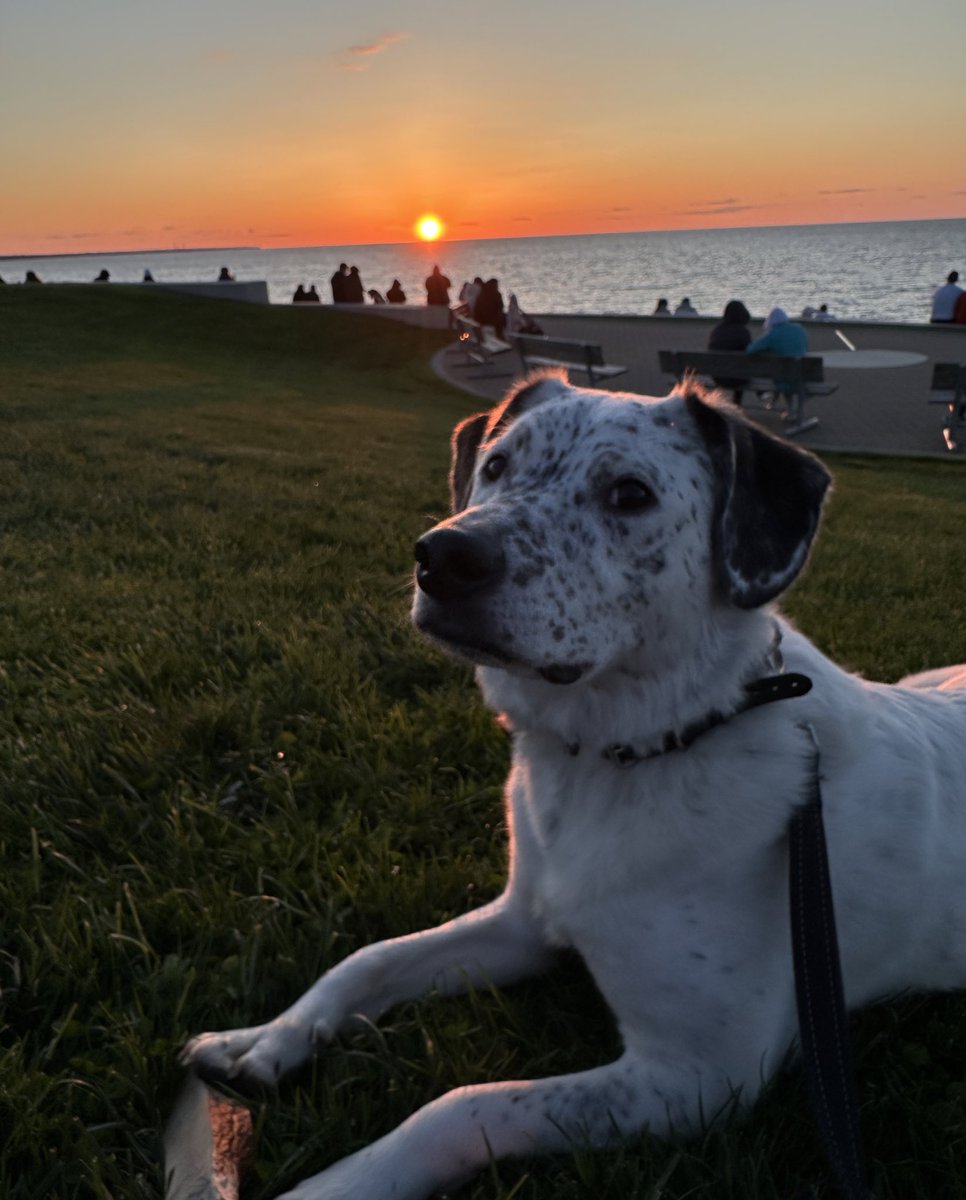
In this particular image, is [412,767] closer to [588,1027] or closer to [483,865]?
[483,865]

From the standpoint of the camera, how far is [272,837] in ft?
10.8

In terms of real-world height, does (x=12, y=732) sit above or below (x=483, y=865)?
above

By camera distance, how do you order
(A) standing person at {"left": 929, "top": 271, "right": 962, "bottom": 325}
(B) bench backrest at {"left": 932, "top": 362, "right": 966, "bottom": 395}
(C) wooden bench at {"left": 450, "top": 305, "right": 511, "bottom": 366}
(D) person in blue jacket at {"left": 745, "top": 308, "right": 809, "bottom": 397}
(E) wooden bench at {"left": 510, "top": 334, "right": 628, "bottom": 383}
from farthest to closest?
1. (A) standing person at {"left": 929, "top": 271, "right": 962, "bottom": 325}
2. (C) wooden bench at {"left": 450, "top": 305, "right": 511, "bottom": 366}
3. (E) wooden bench at {"left": 510, "top": 334, "right": 628, "bottom": 383}
4. (D) person in blue jacket at {"left": 745, "top": 308, "right": 809, "bottom": 397}
5. (B) bench backrest at {"left": 932, "top": 362, "right": 966, "bottom": 395}

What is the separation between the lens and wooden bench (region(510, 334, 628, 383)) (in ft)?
58.7

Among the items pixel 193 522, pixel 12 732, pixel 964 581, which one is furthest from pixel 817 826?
pixel 193 522

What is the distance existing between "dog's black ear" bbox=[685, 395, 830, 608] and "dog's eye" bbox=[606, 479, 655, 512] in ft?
0.74

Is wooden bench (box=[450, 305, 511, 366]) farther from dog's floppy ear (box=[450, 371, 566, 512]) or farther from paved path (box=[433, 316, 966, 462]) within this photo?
dog's floppy ear (box=[450, 371, 566, 512])

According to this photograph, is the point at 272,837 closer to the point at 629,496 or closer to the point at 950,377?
the point at 629,496

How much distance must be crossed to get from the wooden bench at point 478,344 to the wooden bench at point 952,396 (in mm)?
10306

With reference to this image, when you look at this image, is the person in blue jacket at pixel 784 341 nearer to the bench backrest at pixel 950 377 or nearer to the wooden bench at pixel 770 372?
the wooden bench at pixel 770 372

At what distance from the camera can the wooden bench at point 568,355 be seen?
58.7 ft

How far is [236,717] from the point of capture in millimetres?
4098

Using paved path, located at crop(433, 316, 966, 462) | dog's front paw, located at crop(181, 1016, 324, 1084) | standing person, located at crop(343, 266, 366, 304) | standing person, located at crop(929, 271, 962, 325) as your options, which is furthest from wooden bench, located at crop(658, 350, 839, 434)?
standing person, located at crop(343, 266, 366, 304)

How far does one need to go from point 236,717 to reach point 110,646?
3.95 feet
